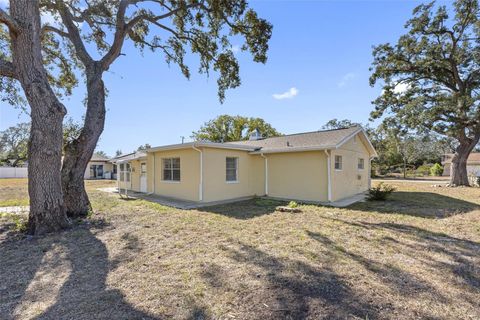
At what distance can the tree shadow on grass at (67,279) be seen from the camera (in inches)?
110

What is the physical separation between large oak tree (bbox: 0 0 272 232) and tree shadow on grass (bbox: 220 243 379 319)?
17.5 feet

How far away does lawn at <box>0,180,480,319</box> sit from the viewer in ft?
9.36

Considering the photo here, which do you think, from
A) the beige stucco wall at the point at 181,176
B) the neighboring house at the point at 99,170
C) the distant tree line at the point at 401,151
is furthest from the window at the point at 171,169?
the distant tree line at the point at 401,151

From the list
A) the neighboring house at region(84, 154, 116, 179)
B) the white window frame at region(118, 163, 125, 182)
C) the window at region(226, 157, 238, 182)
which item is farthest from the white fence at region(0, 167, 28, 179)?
the window at region(226, 157, 238, 182)

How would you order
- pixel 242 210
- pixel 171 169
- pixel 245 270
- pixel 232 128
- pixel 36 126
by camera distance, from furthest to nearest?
pixel 232 128 < pixel 171 169 < pixel 242 210 < pixel 36 126 < pixel 245 270

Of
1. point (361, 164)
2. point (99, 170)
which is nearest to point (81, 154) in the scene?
point (361, 164)

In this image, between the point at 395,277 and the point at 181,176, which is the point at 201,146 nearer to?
the point at 181,176

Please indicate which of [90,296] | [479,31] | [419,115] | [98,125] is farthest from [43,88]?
[479,31]

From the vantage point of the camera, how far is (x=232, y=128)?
37.5m

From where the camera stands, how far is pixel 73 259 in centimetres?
446

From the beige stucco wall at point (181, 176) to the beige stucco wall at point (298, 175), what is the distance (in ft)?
12.2

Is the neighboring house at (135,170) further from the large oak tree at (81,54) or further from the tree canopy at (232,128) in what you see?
the tree canopy at (232,128)

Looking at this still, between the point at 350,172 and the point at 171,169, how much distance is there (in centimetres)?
898

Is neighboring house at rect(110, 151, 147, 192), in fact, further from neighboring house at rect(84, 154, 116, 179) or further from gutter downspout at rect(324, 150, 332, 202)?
neighboring house at rect(84, 154, 116, 179)
